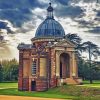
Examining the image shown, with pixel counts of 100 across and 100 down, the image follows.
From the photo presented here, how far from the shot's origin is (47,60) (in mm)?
67500

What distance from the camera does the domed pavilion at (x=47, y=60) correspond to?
66500 mm

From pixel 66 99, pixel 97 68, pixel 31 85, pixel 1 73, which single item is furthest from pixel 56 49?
pixel 1 73

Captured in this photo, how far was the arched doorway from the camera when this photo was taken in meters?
69.8

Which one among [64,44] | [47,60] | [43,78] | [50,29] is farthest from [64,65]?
[50,29]

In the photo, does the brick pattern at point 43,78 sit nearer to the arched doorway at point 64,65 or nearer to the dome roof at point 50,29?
the arched doorway at point 64,65

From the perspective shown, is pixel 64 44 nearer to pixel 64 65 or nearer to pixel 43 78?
pixel 64 65

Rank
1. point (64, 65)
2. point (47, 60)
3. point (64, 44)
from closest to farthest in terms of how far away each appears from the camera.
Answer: point (47, 60)
point (64, 44)
point (64, 65)

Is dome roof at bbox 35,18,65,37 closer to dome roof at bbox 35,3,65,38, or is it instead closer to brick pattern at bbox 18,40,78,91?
dome roof at bbox 35,3,65,38

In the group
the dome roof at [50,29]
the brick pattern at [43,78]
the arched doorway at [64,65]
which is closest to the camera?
the brick pattern at [43,78]

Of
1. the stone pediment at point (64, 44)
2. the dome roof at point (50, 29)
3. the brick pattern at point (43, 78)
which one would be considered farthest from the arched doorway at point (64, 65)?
the dome roof at point (50, 29)

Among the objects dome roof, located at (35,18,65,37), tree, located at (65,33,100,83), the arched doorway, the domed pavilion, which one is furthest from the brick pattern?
tree, located at (65,33,100,83)

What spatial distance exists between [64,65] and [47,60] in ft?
15.6

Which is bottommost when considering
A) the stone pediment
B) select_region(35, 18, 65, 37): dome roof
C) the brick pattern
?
the brick pattern

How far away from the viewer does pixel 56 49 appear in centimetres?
6675
